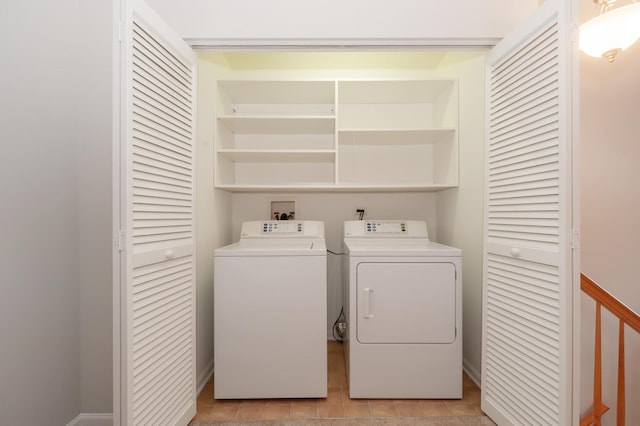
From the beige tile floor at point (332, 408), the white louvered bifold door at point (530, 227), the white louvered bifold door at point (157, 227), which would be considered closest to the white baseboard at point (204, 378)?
the beige tile floor at point (332, 408)

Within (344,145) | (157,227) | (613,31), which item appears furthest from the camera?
(344,145)

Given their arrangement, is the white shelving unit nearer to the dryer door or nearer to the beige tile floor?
the dryer door

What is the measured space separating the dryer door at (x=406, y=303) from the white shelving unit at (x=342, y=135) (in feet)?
2.28

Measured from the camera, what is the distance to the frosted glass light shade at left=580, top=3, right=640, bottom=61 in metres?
1.61

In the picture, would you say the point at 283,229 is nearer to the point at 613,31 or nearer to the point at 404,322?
the point at 404,322

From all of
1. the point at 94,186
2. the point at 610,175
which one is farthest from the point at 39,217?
the point at 610,175

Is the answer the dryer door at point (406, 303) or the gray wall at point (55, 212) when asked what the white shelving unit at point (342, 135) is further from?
the gray wall at point (55, 212)

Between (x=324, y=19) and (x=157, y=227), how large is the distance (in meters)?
1.34

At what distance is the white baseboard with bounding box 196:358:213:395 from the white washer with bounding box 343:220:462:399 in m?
0.99

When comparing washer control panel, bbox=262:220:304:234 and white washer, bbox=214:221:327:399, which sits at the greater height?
washer control panel, bbox=262:220:304:234

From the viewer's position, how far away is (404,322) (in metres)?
2.00

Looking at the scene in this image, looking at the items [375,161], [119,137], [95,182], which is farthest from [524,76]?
[95,182]

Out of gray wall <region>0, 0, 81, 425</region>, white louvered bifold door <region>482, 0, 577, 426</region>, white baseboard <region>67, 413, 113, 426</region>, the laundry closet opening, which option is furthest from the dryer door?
gray wall <region>0, 0, 81, 425</region>

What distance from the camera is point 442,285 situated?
2.01 metres
